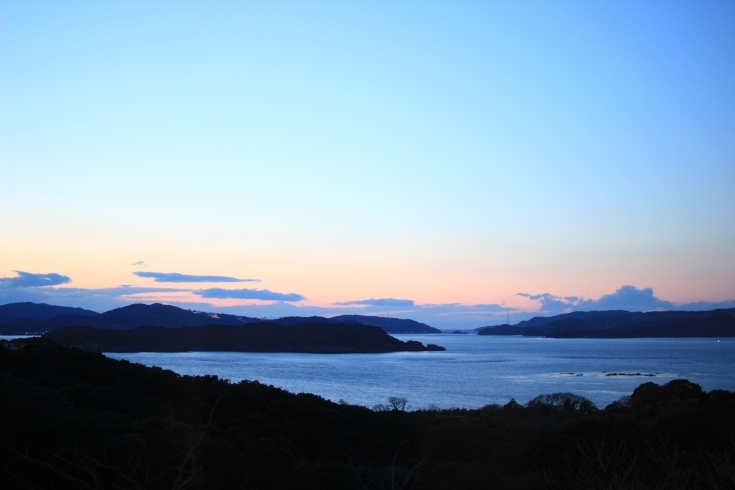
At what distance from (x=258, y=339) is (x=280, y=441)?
87.7 metres

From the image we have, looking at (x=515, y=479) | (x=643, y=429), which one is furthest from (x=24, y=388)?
(x=643, y=429)

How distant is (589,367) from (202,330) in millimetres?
60683

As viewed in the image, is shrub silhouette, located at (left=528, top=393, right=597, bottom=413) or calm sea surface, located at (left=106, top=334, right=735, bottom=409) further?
calm sea surface, located at (left=106, top=334, right=735, bottom=409)

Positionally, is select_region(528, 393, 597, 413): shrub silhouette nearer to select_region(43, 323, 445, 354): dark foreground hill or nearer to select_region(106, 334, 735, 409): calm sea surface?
select_region(106, 334, 735, 409): calm sea surface

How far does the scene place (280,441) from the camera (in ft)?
44.3

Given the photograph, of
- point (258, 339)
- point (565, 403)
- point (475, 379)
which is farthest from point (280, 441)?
point (258, 339)

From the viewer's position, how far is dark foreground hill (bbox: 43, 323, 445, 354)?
88575 millimetres

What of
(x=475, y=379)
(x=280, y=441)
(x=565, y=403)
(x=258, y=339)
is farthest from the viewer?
(x=258, y=339)

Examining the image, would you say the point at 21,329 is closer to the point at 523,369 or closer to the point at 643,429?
the point at 523,369

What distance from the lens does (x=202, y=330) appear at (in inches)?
3969

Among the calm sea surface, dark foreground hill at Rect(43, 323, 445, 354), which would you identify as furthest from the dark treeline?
dark foreground hill at Rect(43, 323, 445, 354)

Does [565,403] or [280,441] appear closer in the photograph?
[280,441]

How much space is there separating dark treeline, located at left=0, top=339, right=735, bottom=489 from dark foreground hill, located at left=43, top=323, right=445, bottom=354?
2866 inches

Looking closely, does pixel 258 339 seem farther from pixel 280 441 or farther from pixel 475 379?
pixel 280 441
